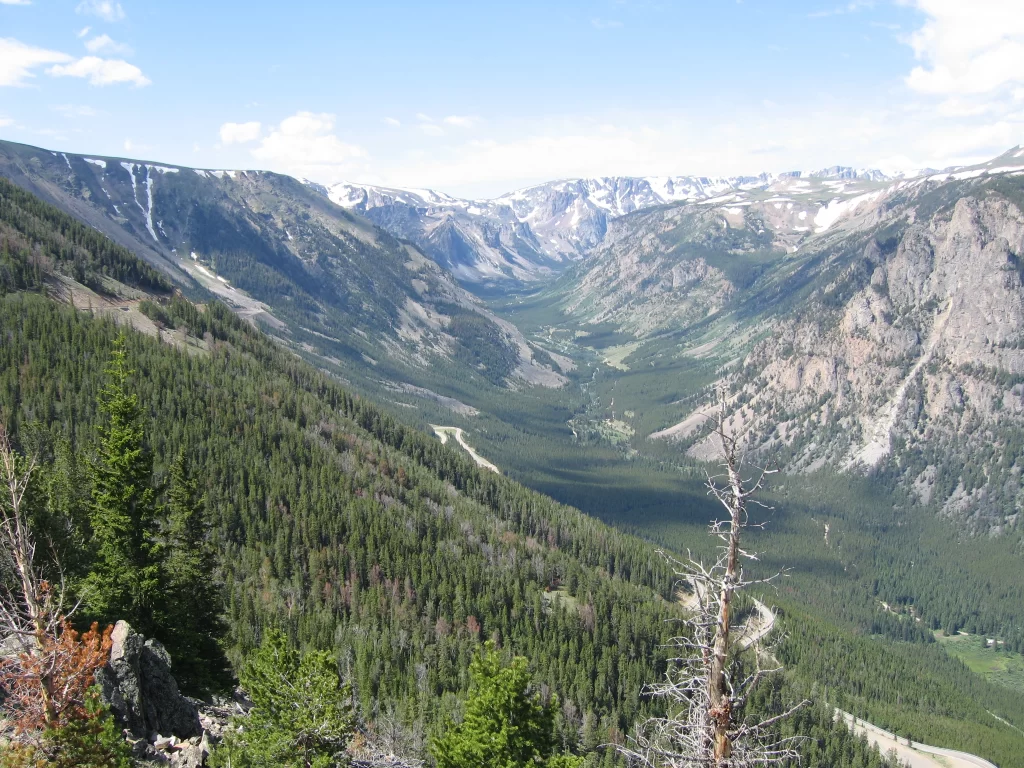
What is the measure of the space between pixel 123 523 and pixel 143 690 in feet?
25.6

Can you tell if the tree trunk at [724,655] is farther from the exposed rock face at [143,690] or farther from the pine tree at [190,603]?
the pine tree at [190,603]

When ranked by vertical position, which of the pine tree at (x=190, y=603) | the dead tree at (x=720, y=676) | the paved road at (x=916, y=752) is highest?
the dead tree at (x=720, y=676)

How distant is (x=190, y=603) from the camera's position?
134ft

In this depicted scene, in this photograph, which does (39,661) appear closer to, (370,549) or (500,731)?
(500,731)

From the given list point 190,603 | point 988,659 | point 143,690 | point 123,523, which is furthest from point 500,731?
point 988,659

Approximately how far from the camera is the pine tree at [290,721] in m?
28.7

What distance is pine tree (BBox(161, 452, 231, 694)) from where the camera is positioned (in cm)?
3878

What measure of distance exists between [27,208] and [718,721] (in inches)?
8538

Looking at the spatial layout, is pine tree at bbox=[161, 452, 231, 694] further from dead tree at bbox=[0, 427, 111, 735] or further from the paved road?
the paved road

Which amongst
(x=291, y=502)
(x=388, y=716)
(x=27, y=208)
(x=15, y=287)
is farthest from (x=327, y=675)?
(x=27, y=208)

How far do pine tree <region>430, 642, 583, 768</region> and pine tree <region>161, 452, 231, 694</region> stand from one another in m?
16.7

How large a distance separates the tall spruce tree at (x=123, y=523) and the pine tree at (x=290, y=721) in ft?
25.5

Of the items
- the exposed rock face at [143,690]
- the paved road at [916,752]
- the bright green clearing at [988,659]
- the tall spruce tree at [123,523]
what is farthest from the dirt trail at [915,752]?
the tall spruce tree at [123,523]

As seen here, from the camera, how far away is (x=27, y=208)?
182000 millimetres
